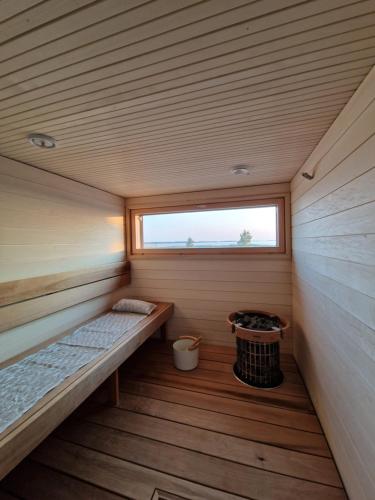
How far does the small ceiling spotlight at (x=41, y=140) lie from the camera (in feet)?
4.50

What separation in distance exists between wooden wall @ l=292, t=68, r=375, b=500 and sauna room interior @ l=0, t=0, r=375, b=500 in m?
0.01

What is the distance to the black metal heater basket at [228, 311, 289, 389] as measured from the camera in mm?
1965

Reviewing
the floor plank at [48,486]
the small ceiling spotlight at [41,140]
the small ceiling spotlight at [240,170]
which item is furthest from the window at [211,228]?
the floor plank at [48,486]

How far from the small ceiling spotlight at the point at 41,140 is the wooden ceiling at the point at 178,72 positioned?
70 mm

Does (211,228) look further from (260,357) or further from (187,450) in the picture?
(187,450)

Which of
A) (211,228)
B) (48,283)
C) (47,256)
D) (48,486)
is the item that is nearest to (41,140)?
(47,256)

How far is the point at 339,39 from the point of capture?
0.74 meters

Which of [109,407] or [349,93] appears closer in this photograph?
Answer: [349,93]

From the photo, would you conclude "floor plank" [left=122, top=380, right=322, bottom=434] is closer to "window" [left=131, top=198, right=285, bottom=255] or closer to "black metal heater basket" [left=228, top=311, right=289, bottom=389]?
"black metal heater basket" [left=228, top=311, right=289, bottom=389]

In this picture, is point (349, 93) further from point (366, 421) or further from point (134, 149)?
point (366, 421)

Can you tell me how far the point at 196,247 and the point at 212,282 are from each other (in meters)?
0.52

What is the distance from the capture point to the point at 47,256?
1972 mm

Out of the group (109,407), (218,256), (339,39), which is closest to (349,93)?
(339,39)

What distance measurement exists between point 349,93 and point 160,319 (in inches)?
98.5
